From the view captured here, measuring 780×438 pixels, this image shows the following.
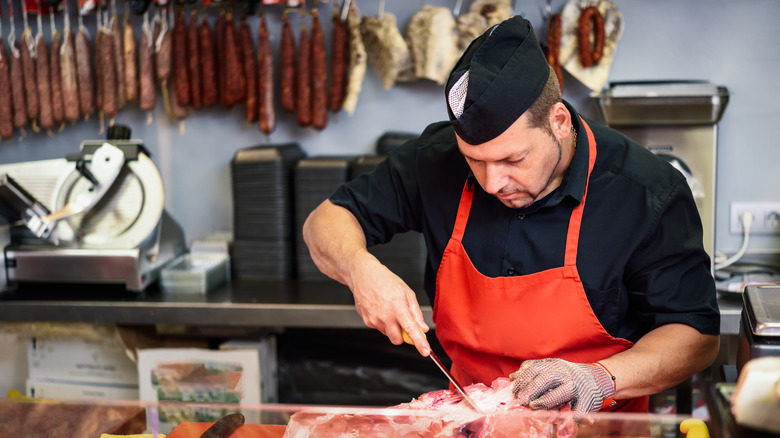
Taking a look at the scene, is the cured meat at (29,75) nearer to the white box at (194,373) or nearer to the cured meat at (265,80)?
the cured meat at (265,80)

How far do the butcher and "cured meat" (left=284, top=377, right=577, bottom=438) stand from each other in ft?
0.28

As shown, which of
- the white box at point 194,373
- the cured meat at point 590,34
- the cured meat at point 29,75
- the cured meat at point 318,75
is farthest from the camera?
the cured meat at point 29,75

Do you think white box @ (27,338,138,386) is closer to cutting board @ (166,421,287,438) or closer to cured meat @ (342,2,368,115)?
cured meat @ (342,2,368,115)

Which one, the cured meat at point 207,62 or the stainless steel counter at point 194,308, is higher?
the cured meat at point 207,62

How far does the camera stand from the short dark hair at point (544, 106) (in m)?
1.57

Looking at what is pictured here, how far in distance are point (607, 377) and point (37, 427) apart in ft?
3.90

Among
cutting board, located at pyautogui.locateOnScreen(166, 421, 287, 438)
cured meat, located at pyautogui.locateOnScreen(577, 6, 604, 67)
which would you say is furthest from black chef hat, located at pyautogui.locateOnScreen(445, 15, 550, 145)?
cured meat, located at pyautogui.locateOnScreen(577, 6, 604, 67)

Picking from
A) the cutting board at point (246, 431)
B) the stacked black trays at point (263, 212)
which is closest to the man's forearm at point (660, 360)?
the cutting board at point (246, 431)

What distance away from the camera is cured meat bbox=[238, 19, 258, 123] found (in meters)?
3.55

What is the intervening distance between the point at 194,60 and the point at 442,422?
2757 millimetres

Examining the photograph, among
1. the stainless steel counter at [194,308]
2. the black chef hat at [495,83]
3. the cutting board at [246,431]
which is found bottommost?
the stainless steel counter at [194,308]

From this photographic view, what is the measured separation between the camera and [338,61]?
137 inches

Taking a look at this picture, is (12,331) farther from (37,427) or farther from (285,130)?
(37,427)

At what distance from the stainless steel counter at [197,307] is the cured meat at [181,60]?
3.45 feet
